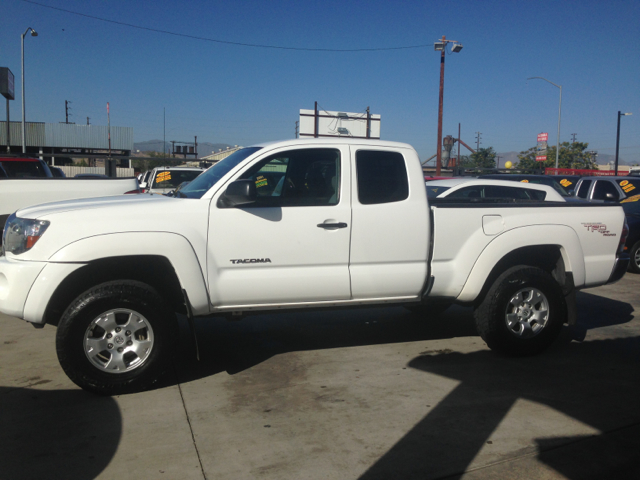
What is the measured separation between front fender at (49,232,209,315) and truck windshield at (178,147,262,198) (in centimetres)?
51

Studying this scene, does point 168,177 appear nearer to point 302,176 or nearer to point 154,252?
point 302,176

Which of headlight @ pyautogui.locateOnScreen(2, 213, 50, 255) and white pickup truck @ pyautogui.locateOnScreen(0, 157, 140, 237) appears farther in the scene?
white pickup truck @ pyautogui.locateOnScreen(0, 157, 140, 237)

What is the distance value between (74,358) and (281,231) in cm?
183

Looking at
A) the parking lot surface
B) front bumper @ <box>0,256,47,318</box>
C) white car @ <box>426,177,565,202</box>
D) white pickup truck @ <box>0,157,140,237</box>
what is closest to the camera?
the parking lot surface

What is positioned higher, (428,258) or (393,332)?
(428,258)

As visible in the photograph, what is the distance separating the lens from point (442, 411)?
4.10 metres

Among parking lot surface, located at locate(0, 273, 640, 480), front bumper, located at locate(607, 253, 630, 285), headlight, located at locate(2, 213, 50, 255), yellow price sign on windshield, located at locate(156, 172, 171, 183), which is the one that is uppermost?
yellow price sign on windshield, located at locate(156, 172, 171, 183)

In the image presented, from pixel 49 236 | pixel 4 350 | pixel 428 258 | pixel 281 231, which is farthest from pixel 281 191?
pixel 4 350

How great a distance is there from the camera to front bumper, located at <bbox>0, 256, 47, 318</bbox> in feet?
13.2

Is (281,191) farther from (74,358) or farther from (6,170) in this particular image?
(6,170)

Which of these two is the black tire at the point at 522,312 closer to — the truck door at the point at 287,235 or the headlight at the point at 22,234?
the truck door at the point at 287,235

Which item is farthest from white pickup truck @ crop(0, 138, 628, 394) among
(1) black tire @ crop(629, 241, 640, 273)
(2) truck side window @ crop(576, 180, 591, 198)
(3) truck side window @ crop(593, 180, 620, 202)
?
(2) truck side window @ crop(576, 180, 591, 198)

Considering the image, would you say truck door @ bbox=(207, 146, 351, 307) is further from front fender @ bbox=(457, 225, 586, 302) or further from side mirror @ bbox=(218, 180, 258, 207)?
front fender @ bbox=(457, 225, 586, 302)

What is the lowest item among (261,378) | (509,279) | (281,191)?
(261,378)
